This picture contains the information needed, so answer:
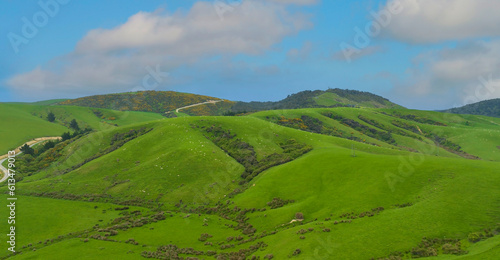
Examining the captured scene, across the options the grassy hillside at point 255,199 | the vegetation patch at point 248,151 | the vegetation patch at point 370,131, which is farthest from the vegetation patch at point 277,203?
the vegetation patch at point 370,131

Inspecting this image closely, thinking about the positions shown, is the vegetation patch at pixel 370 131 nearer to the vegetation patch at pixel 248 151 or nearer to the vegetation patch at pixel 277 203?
the vegetation patch at pixel 248 151

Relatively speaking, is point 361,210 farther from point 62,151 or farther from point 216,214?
point 62,151

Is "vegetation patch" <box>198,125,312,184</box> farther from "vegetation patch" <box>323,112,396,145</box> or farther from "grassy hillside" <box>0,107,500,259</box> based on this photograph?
"vegetation patch" <box>323,112,396,145</box>

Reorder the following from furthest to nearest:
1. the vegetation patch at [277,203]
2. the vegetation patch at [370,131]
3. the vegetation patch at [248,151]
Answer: the vegetation patch at [370,131], the vegetation patch at [248,151], the vegetation patch at [277,203]

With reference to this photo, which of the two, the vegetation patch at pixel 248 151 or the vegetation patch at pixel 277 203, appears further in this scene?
the vegetation patch at pixel 248 151

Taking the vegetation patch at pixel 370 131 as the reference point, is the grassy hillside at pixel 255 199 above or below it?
below

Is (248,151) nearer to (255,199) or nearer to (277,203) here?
(255,199)

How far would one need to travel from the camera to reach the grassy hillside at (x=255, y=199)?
150 ft

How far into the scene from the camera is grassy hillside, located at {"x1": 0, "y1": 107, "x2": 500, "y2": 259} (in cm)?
4575

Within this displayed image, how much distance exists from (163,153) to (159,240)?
4328 cm

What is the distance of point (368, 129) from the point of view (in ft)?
Answer: 616

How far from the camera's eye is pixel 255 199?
232 feet

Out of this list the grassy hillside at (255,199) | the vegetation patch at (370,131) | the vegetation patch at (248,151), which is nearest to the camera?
the grassy hillside at (255,199)

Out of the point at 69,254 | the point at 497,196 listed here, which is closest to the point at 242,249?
the point at 69,254
